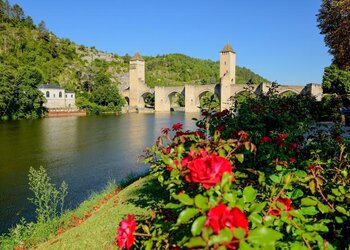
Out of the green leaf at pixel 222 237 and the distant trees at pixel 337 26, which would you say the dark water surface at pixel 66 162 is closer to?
the distant trees at pixel 337 26

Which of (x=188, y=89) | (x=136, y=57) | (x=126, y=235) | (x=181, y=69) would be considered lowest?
(x=126, y=235)

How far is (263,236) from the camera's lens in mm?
1369

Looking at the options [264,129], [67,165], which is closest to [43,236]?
[264,129]

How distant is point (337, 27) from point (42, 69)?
61.6 metres

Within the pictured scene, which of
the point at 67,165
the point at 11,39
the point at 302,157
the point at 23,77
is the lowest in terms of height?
the point at 67,165

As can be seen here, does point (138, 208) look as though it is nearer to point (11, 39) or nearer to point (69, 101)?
point (69, 101)

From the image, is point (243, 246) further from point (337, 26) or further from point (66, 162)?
point (66, 162)

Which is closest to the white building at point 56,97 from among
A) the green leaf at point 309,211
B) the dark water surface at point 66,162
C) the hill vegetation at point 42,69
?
the hill vegetation at point 42,69

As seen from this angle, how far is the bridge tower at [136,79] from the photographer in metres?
75.0

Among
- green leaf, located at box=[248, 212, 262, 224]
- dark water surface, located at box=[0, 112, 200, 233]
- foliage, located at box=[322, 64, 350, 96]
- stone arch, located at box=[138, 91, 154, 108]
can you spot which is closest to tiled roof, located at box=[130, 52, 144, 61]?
stone arch, located at box=[138, 91, 154, 108]

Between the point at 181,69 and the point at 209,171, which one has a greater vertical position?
the point at 181,69

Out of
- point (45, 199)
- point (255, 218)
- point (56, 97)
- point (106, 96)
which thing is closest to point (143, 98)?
point (106, 96)

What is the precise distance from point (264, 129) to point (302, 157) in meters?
1.11

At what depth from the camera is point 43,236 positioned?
6488 millimetres
